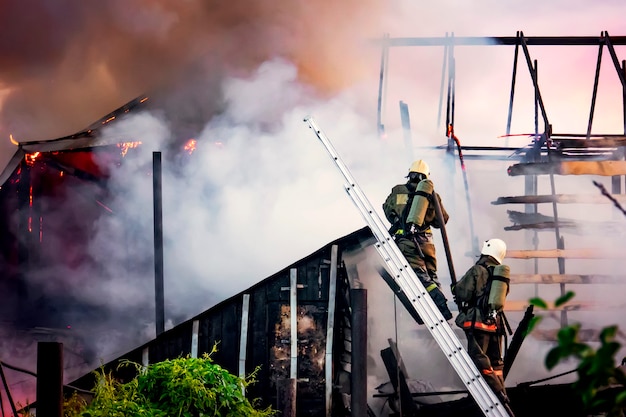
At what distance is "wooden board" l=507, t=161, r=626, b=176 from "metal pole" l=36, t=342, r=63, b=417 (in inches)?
302

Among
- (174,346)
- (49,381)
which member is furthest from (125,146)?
(49,381)

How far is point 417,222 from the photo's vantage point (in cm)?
953

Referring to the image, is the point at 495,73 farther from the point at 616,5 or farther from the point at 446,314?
the point at 446,314

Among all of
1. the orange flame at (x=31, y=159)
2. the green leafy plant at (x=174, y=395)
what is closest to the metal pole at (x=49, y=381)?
the green leafy plant at (x=174, y=395)

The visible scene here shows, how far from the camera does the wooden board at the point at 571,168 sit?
12.4 metres

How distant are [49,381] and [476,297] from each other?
15.4 ft

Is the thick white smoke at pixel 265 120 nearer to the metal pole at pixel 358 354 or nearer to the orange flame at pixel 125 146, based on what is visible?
the orange flame at pixel 125 146

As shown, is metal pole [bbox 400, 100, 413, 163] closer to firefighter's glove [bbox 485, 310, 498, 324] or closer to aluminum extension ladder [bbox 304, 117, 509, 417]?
aluminum extension ladder [bbox 304, 117, 509, 417]

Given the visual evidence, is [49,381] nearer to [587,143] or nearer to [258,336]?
[258,336]

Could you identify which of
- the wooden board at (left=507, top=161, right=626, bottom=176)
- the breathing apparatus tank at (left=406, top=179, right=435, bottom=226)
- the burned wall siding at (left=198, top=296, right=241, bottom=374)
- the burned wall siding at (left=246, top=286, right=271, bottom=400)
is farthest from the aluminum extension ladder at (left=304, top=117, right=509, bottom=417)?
the wooden board at (left=507, top=161, right=626, bottom=176)

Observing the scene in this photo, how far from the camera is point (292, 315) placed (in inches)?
428

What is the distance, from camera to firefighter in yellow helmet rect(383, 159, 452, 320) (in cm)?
954

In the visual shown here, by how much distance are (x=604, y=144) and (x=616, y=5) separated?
232 inches

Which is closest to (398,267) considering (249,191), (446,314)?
(446,314)
